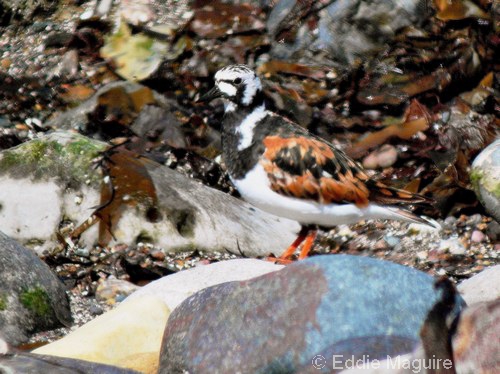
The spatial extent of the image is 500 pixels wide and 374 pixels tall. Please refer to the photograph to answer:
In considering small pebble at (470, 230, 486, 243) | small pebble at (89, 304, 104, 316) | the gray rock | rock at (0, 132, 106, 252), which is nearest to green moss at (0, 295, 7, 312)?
small pebble at (89, 304, 104, 316)

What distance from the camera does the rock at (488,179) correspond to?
18.6ft

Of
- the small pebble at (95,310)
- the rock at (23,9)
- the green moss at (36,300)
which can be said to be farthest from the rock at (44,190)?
the rock at (23,9)

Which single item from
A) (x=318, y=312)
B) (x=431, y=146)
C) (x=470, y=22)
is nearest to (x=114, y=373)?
(x=318, y=312)

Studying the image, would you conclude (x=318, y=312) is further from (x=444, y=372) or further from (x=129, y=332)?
(x=129, y=332)

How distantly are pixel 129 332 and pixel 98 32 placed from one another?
401cm

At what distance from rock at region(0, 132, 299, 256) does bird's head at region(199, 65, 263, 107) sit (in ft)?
2.64

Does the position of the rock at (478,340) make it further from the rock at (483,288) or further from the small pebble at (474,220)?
the small pebble at (474,220)

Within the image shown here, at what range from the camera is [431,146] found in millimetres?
6531

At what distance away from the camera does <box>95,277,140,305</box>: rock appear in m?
5.15

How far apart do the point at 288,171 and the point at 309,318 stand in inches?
60.3

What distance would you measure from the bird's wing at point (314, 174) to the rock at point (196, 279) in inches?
19.6

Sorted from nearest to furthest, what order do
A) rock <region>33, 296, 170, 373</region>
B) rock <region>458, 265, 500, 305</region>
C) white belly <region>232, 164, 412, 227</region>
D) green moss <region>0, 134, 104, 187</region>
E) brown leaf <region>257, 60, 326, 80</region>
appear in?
rock <region>33, 296, 170, 373</region> < rock <region>458, 265, 500, 305</region> < white belly <region>232, 164, 412, 227</region> < green moss <region>0, 134, 104, 187</region> < brown leaf <region>257, 60, 326, 80</region>

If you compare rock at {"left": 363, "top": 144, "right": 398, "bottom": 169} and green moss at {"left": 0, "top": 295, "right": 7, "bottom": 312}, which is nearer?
green moss at {"left": 0, "top": 295, "right": 7, "bottom": 312}

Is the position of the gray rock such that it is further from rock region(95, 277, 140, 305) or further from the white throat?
rock region(95, 277, 140, 305)
